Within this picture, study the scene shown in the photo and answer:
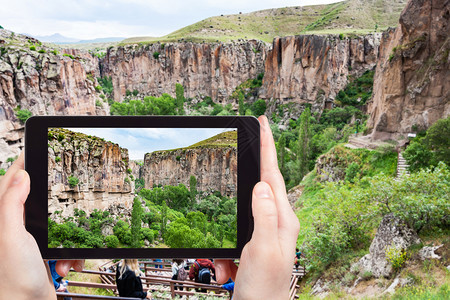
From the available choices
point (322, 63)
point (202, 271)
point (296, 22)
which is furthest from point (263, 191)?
point (296, 22)

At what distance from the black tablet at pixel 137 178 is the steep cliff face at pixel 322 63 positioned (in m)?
44.0

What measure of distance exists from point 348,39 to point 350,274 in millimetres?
42917

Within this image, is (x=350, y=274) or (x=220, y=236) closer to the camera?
(x=220, y=236)

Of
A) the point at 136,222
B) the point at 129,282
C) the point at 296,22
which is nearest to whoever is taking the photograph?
the point at 136,222

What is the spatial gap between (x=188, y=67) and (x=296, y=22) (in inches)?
1326

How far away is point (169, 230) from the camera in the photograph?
165 cm

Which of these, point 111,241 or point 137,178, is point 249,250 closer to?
point 111,241

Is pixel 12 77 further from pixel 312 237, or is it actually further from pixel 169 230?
pixel 169 230

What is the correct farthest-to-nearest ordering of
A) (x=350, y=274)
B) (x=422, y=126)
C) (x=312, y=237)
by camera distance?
(x=422, y=126) → (x=312, y=237) → (x=350, y=274)

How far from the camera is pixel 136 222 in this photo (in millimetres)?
1716

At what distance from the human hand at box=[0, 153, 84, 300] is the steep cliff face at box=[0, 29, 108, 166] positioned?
34.9 metres

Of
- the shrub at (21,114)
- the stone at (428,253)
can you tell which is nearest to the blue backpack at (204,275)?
the stone at (428,253)

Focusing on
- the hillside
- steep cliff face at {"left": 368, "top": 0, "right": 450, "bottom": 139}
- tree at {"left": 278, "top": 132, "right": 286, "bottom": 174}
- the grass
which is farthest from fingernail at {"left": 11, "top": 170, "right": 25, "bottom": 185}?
the hillside

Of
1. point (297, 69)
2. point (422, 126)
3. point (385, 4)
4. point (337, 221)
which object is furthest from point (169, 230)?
point (385, 4)
